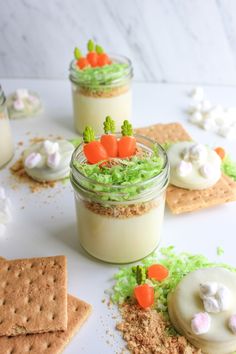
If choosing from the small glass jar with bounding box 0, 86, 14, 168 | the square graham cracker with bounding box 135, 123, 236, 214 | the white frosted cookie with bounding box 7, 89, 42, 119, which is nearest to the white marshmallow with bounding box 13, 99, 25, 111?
the white frosted cookie with bounding box 7, 89, 42, 119

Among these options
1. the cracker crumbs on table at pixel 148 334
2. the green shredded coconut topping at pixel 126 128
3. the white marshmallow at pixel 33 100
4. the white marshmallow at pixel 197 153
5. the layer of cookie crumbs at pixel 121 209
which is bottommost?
the cracker crumbs on table at pixel 148 334

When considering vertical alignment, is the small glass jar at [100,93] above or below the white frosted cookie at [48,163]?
above

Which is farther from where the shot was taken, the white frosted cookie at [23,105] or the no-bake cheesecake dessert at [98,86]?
the white frosted cookie at [23,105]

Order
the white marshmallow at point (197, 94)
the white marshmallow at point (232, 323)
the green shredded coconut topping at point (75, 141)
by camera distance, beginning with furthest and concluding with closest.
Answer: the white marshmallow at point (197, 94), the green shredded coconut topping at point (75, 141), the white marshmallow at point (232, 323)

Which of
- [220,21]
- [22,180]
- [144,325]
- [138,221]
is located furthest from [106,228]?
[220,21]

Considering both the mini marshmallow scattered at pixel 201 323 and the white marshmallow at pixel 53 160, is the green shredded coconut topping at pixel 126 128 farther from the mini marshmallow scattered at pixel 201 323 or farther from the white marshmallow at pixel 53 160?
the mini marshmallow scattered at pixel 201 323

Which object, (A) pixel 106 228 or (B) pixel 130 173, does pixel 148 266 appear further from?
(B) pixel 130 173

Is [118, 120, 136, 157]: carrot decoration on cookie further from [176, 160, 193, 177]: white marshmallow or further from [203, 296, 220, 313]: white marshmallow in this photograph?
[203, 296, 220, 313]: white marshmallow

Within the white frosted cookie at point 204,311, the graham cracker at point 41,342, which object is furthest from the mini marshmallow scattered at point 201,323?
the graham cracker at point 41,342
